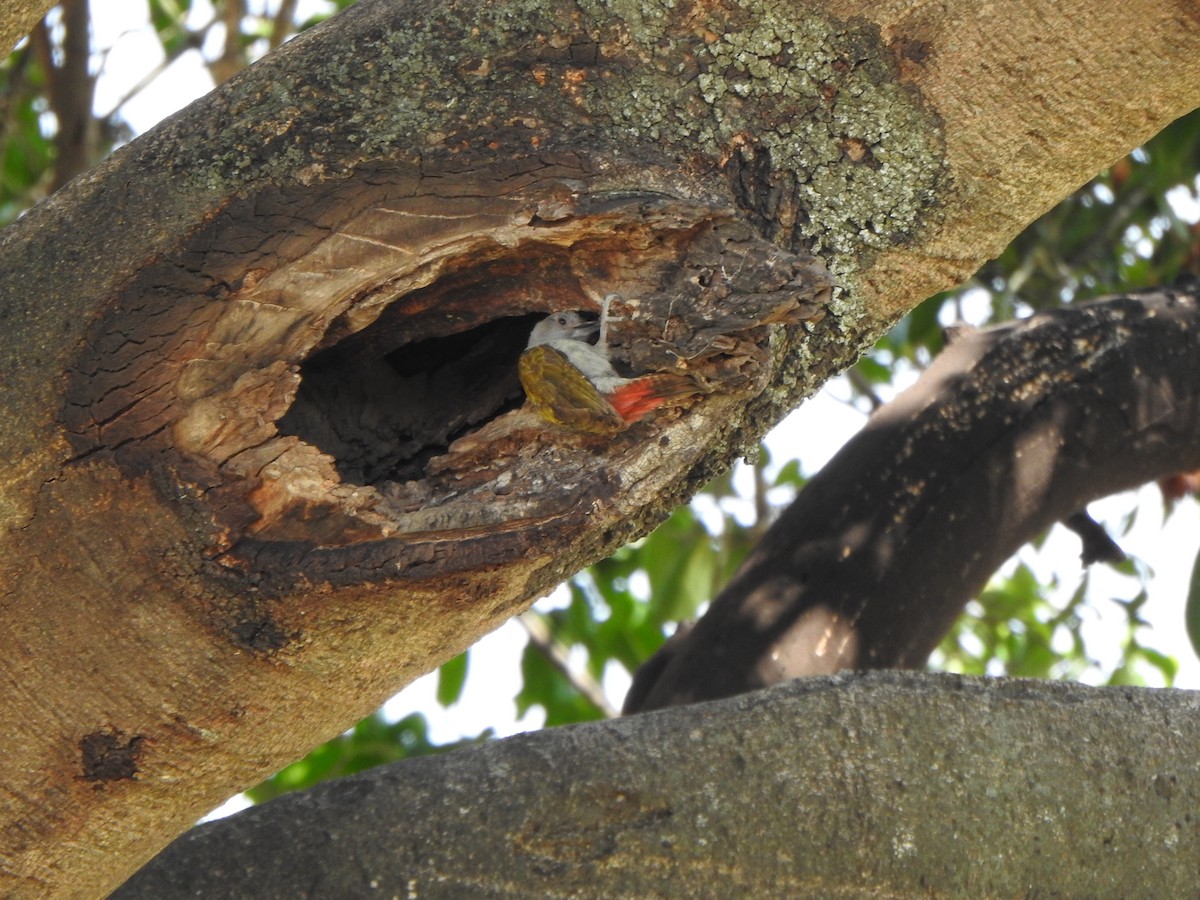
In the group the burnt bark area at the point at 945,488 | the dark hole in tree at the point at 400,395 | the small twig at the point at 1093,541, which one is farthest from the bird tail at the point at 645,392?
the small twig at the point at 1093,541

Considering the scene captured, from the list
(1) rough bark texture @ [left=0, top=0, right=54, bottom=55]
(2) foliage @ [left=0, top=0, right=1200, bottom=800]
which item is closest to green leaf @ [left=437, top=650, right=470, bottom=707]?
(2) foliage @ [left=0, top=0, right=1200, bottom=800]

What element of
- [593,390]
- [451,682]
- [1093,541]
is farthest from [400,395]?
[451,682]

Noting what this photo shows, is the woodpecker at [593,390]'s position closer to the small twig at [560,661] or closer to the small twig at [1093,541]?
the small twig at [1093,541]

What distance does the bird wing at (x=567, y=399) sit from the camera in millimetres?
919

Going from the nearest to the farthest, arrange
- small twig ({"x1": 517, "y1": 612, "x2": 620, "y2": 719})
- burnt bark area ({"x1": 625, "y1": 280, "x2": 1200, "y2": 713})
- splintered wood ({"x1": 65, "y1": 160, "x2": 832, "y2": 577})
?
splintered wood ({"x1": 65, "y1": 160, "x2": 832, "y2": 577}) → burnt bark area ({"x1": 625, "y1": 280, "x2": 1200, "y2": 713}) → small twig ({"x1": 517, "y1": 612, "x2": 620, "y2": 719})

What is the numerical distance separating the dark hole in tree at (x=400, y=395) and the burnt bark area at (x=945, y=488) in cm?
71

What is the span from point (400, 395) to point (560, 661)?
5.28ft

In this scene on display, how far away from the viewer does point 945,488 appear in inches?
67.9

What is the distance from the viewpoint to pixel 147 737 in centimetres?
94

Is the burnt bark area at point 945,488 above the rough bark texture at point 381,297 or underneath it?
underneath

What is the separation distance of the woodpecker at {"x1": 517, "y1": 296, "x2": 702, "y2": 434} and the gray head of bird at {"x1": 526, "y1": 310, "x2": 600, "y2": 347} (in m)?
0.03

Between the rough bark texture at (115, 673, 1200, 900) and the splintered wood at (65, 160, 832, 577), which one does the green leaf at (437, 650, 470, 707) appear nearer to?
the rough bark texture at (115, 673, 1200, 900)

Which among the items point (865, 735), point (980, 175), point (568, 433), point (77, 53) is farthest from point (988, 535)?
point (77, 53)

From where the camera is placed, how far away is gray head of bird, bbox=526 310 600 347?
1005mm
